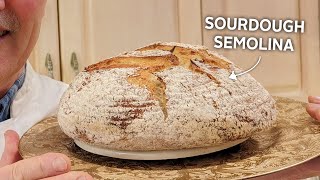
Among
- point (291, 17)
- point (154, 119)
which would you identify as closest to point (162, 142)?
point (154, 119)

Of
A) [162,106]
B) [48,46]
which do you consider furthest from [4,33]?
[48,46]

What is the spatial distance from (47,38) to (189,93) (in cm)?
121

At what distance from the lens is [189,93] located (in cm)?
71

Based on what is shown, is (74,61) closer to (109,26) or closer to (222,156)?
(109,26)

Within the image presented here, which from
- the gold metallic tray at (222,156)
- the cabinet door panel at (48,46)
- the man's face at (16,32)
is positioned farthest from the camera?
the cabinet door panel at (48,46)

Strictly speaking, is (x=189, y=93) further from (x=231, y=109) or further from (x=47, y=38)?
(x=47, y=38)

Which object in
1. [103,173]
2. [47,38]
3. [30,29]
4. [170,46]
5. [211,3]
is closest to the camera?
[103,173]

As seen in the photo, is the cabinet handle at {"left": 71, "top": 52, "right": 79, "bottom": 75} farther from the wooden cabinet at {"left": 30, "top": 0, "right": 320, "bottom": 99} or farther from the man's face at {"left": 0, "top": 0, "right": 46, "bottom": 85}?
the man's face at {"left": 0, "top": 0, "right": 46, "bottom": 85}

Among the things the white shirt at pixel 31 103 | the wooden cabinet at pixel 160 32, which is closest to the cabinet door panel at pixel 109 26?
the wooden cabinet at pixel 160 32

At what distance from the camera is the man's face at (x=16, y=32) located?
1.09m

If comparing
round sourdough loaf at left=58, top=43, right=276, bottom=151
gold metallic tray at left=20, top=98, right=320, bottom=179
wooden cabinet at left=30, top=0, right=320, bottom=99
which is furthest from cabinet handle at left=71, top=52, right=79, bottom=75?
round sourdough loaf at left=58, top=43, right=276, bottom=151

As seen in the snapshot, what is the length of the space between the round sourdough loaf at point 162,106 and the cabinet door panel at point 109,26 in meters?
1.09

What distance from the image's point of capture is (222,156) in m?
0.73

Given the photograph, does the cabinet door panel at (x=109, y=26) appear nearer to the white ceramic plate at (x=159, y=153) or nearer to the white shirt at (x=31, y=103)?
the white shirt at (x=31, y=103)
